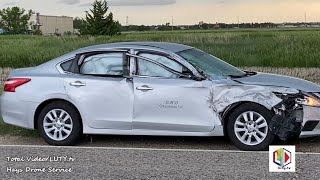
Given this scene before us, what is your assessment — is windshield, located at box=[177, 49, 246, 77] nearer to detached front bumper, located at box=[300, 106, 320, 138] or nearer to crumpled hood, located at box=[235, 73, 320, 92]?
crumpled hood, located at box=[235, 73, 320, 92]

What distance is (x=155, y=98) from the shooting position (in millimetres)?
6410

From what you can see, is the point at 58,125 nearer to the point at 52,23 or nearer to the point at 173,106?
the point at 173,106

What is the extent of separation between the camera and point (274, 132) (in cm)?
599

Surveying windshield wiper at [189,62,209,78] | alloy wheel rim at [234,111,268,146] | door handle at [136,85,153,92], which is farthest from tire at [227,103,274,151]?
door handle at [136,85,153,92]

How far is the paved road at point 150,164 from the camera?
509 cm

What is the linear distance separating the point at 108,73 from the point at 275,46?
12110 millimetres

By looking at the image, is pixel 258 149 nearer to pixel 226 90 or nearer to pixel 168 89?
pixel 226 90

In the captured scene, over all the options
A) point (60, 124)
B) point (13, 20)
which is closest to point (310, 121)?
point (60, 124)

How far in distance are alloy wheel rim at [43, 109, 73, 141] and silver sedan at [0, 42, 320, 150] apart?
1 cm

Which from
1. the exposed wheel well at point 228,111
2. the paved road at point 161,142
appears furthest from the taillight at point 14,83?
the exposed wheel well at point 228,111

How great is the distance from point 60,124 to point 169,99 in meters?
1.69

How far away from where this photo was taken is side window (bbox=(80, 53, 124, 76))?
6746 mm

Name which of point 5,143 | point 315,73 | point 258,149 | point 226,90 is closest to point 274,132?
point 258,149

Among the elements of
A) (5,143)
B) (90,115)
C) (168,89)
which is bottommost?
(5,143)
